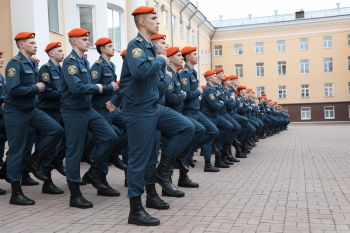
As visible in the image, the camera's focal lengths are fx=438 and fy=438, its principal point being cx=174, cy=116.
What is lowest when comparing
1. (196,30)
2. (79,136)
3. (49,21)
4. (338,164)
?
(338,164)

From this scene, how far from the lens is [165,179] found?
5.55m

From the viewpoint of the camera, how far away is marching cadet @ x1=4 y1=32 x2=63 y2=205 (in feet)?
17.5

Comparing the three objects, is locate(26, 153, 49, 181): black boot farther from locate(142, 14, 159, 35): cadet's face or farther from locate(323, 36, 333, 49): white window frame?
locate(323, 36, 333, 49): white window frame

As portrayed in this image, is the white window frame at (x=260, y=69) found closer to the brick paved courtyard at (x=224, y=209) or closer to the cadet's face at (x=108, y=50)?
the brick paved courtyard at (x=224, y=209)

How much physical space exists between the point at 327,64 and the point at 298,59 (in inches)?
120

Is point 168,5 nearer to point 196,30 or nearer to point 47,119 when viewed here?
point 196,30

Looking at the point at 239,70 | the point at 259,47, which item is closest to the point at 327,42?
the point at 259,47

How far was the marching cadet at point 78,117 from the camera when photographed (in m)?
5.12

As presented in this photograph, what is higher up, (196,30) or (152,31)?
(196,30)

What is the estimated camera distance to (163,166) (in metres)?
5.37

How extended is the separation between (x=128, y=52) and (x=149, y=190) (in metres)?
1.59

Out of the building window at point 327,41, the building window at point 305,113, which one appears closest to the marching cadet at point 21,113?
the building window at point 305,113

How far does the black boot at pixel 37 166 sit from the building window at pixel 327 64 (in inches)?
1759

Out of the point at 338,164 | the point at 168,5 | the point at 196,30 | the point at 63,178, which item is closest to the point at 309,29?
the point at 196,30
